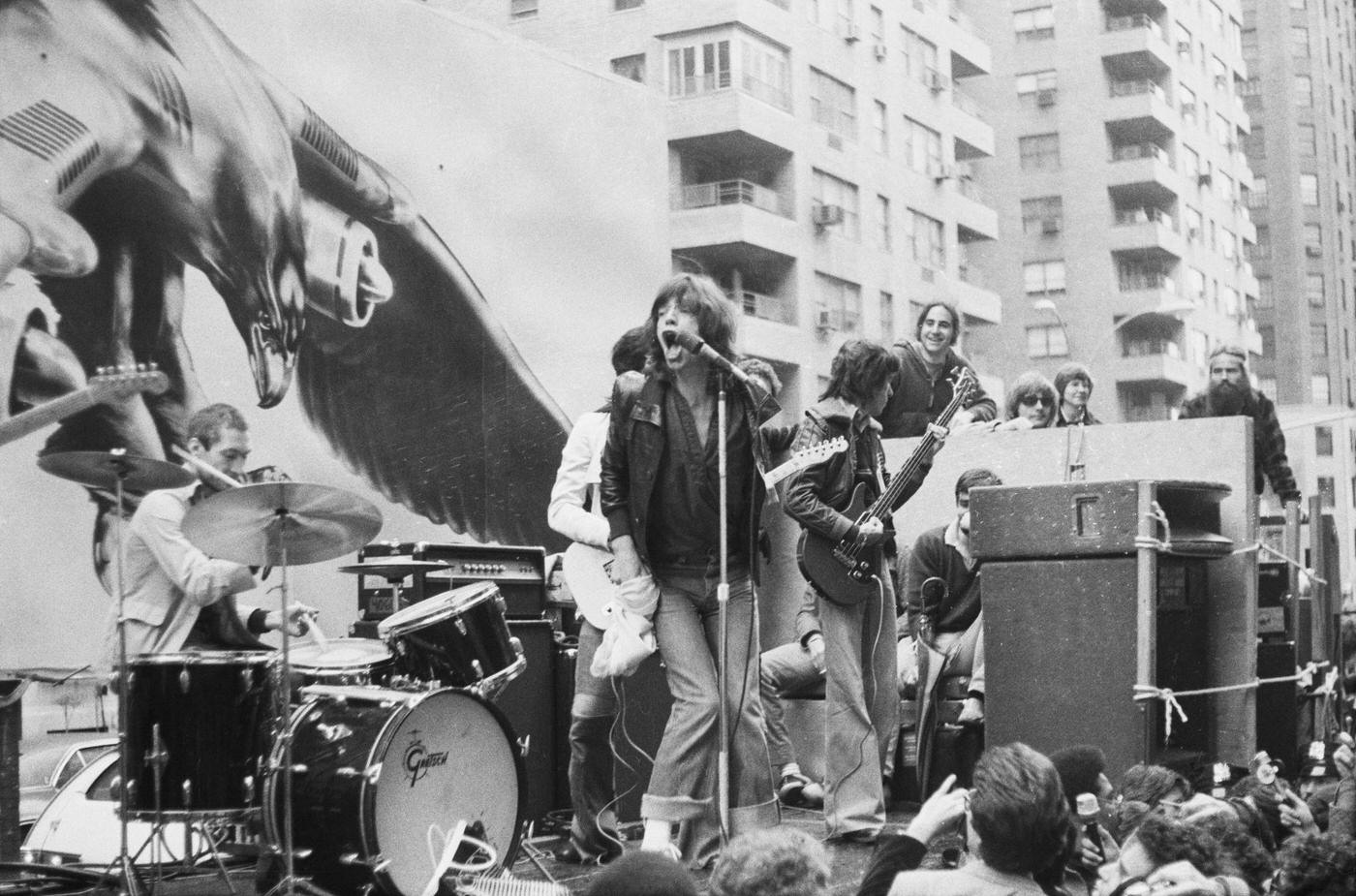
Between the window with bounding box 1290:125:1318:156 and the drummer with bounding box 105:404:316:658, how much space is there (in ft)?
318

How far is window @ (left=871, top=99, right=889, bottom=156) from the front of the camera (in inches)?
2105

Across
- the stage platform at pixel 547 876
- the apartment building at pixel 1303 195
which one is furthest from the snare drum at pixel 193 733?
the apartment building at pixel 1303 195

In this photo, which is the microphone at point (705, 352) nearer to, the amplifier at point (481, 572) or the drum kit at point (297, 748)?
the drum kit at point (297, 748)

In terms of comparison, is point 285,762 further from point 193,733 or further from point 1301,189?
point 1301,189

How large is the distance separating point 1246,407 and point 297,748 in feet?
21.3

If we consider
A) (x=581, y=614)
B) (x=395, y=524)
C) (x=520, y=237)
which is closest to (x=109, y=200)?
(x=395, y=524)

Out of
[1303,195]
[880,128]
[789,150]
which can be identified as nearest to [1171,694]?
[789,150]

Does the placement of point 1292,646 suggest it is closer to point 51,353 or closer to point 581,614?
point 581,614

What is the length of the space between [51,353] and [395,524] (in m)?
5.40

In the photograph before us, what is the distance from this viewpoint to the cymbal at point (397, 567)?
29.9ft

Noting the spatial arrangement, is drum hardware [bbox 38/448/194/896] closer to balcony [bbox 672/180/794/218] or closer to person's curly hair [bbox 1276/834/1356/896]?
person's curly hair [bbox 1276/834/1356/896]

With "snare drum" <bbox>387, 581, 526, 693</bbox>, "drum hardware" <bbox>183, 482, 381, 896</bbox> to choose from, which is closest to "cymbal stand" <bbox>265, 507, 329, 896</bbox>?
"drum hardware" <bbox>183, 482, 381, 896</bbox>

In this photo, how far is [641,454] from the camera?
6.48 meters

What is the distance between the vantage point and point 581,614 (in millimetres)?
7633
